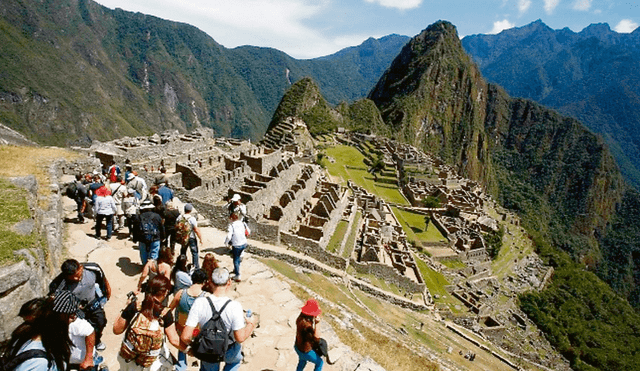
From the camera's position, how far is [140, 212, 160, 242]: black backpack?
9578mm

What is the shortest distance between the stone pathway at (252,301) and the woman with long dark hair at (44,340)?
10.7ft

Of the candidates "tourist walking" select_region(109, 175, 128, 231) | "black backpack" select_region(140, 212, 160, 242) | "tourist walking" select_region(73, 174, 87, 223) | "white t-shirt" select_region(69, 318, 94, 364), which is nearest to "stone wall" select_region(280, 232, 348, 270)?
"tourist walking" select_region(109, 175, 128, 231)

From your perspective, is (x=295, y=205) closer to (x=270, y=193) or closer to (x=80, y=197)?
(x=270, y=193)

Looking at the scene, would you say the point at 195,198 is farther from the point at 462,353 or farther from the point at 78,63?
the point at 78,63

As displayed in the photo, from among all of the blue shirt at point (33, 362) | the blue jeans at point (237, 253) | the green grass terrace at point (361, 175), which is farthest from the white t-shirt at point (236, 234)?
the green grass terrace at point (361, 175)

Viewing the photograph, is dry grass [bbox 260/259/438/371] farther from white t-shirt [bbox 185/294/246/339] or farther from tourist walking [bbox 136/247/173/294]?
white t-shirt [bbox 185/294/246/339]

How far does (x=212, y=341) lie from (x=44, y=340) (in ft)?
6.67

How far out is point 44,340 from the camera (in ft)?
14.9

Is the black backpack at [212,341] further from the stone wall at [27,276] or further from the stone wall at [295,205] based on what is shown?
the stone wall at [295,205]

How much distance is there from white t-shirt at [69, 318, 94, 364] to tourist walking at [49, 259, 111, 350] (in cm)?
77

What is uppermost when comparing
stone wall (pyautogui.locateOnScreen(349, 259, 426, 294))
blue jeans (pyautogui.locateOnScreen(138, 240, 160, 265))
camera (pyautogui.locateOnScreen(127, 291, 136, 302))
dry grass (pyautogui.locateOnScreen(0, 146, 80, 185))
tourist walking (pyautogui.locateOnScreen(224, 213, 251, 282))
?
camera (pyautogui.locateOnScreen(127, 291, 136, 302))

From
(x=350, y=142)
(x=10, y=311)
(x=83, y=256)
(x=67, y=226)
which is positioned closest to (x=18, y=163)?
(x=67, y=226)

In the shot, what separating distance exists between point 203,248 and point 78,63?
225m

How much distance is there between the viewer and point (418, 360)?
A: 1360 centimetres
